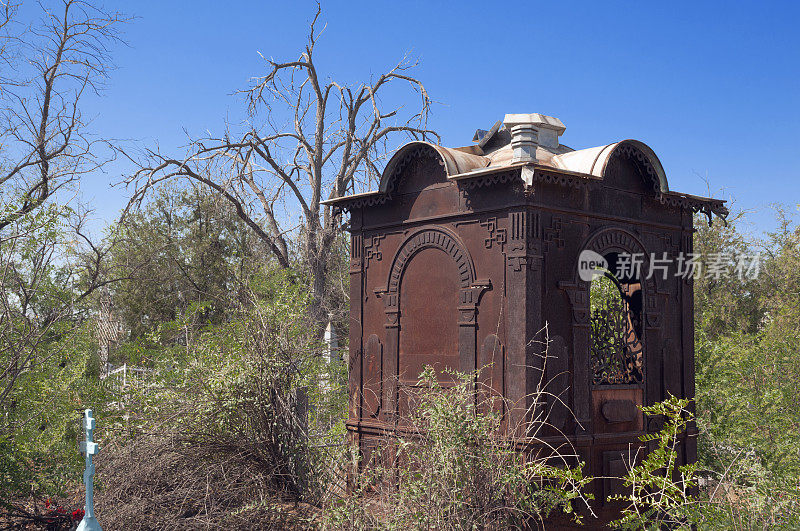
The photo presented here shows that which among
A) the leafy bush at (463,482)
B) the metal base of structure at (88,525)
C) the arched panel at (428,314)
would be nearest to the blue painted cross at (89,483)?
the metal base of structure at (88,525)

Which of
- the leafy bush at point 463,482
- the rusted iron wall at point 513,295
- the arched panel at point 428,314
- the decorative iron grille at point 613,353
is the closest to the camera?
the leafy bush at point 463,482

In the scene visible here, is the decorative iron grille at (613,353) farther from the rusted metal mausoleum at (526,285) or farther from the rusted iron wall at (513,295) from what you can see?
the rusted iron wall at (513,295)

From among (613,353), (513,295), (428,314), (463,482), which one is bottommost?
(463,482)

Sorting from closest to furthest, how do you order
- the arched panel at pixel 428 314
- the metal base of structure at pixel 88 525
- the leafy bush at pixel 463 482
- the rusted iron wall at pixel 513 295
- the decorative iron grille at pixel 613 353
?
the metal base of structure at pixel 88 525, the leafy bush at pixel 463 482, the rusted iron wall at pixel 513 295, the arched panel at pixel 428 314, the decorative iron grille at pixel 613 353

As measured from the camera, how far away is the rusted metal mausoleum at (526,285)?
7633 mm

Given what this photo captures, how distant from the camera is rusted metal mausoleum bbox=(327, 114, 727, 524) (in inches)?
301

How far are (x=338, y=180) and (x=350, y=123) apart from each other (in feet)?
4.88

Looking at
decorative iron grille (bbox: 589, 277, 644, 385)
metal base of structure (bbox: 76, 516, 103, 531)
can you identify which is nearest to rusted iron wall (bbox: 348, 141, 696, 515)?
decorative iron grille (bbox: 589, 277, 644, 385)

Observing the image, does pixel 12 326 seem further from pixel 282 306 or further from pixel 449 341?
pixel 449 341

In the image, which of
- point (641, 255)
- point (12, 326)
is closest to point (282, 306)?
point (12, 326)

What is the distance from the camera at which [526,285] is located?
7516mm

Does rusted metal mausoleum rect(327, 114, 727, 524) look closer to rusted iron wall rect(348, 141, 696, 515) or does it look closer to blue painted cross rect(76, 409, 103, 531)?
rusted iron wall rect(348, 141, 696, 515)

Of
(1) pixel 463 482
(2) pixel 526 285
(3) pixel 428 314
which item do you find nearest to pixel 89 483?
(1) pixel 463 482

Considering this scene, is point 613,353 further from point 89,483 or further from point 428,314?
point 89,483
